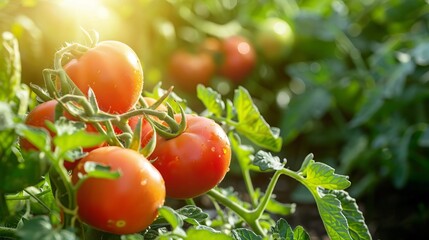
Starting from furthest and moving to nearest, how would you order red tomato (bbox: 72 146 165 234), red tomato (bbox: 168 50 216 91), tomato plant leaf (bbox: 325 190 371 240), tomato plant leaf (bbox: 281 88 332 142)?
1. red tomato (bbox: 168 50 216 91)
2. tomato plant leaf (bbox: 281 88 332 142)
3. tomato plant leaf (bbox: 325 190 371 240)
4. red tomato (bbox: 72 146 165 234)

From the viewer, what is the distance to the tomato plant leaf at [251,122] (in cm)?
139

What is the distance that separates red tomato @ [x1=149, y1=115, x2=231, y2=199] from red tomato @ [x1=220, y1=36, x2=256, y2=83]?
1.62 metres

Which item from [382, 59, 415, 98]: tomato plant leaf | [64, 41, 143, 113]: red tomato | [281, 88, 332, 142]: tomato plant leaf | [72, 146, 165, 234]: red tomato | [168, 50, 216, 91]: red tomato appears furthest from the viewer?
[168, 50, 216, 91]: red tomato

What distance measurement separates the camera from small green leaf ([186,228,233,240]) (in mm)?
1003

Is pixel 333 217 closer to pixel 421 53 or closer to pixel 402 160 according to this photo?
pixel 402 160

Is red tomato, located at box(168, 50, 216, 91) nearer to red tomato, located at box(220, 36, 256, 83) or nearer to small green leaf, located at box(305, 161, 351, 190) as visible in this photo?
red tomato, located at box(220, 36, 256, 83)

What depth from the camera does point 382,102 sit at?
238cm

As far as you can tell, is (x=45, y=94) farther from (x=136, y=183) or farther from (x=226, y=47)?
(x=226, y=47)

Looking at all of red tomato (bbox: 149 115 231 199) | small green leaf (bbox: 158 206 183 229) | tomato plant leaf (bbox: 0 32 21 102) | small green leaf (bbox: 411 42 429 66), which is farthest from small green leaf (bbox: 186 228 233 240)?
small green leaf (bbox: 411 42 429 66)

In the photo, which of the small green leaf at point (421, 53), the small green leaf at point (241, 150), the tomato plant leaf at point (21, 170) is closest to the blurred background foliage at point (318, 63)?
the small green leaf at point (421, 53)

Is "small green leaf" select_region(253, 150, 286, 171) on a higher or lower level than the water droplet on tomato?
higher

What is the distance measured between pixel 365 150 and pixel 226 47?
0.69 meters

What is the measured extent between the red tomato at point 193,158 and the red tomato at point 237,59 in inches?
64.0

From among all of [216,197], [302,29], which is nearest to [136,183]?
[216,197]
